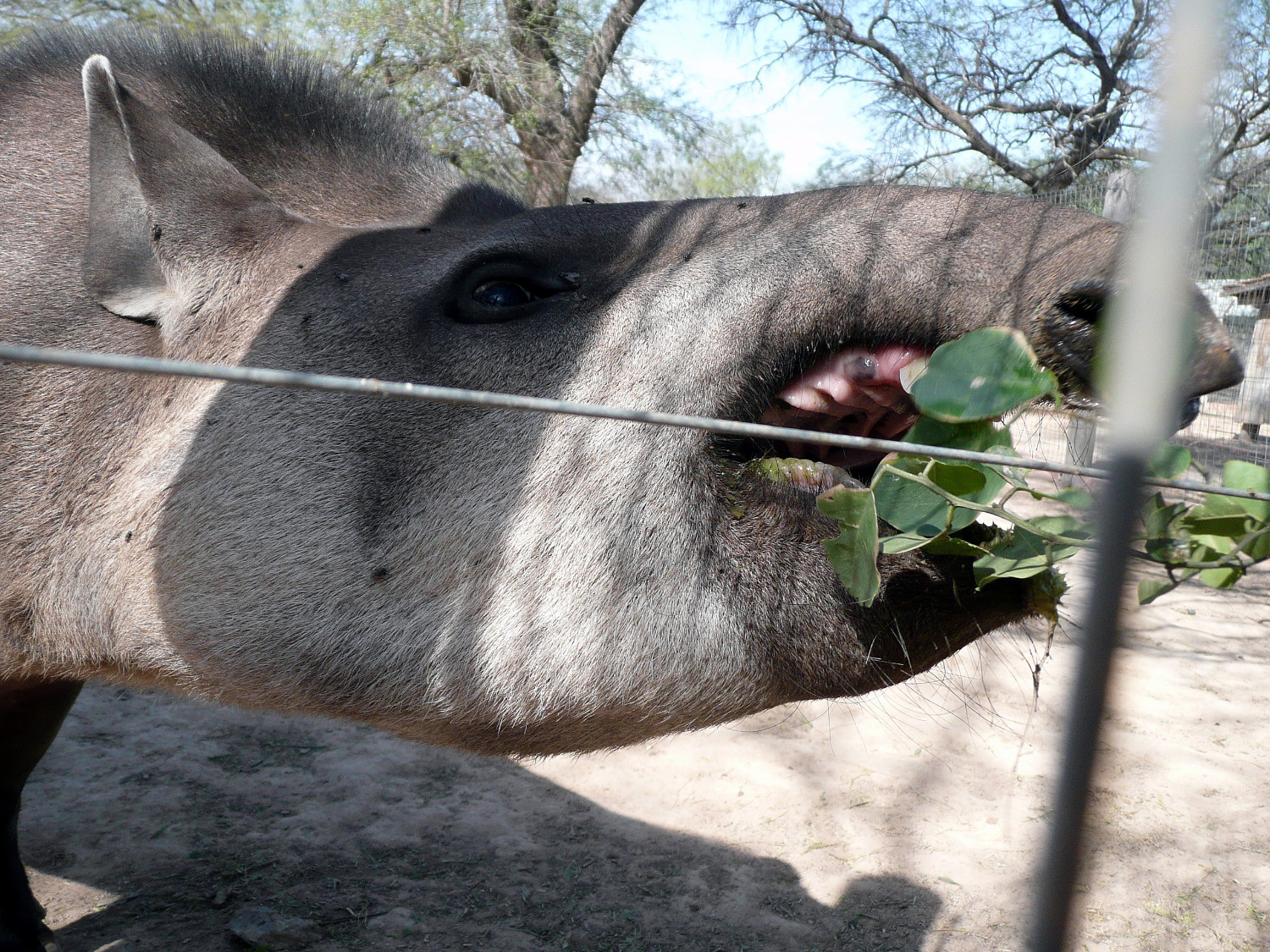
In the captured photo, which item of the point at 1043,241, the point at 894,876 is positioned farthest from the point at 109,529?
the point at 894,876

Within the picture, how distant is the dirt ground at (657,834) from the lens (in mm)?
3469

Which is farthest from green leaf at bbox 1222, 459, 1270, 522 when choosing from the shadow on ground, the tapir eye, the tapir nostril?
the shadow on ground

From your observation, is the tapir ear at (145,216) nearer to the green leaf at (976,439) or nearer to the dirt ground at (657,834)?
the green leaf at (976,439)

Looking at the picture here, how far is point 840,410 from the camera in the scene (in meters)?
1.96

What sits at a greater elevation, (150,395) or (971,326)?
(971,326)

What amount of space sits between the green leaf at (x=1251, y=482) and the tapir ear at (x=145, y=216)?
224cm

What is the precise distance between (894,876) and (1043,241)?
2905 mm

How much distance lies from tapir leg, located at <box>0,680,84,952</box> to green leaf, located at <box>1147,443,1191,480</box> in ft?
11.1

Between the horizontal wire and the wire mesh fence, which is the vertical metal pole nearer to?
the horizontal wire

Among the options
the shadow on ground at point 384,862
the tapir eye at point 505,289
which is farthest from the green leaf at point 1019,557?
the shadow on ground at point 384,862

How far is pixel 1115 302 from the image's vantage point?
1538 mm

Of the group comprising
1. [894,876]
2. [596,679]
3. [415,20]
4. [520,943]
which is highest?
[415,20]

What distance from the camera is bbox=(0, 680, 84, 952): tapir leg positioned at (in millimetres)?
3248

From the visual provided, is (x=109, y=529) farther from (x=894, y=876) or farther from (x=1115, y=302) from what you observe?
(x=894, y=876)
